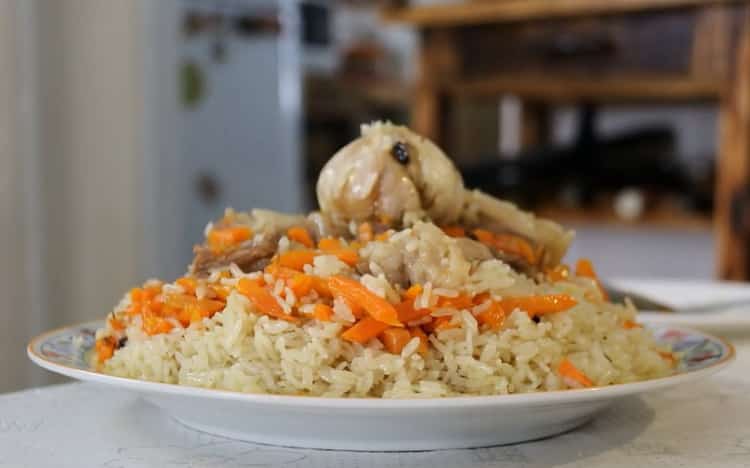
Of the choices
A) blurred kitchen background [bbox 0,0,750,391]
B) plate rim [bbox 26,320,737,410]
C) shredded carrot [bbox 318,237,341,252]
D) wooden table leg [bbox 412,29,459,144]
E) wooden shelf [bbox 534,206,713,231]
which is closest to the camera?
plate rim [bbox 26,320,737,410]

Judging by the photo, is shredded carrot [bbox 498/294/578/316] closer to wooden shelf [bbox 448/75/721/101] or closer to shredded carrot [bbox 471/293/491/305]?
shredded carrot [bbox 471/293/491/305]

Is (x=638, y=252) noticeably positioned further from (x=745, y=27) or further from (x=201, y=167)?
(x=201, y=167)

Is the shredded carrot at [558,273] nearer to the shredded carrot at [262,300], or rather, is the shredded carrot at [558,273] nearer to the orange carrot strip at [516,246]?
the orange carrot strip at [516,246]

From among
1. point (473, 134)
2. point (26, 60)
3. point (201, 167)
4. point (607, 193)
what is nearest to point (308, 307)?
point (26, 60)

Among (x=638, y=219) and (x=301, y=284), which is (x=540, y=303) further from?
(x=638, y=219)

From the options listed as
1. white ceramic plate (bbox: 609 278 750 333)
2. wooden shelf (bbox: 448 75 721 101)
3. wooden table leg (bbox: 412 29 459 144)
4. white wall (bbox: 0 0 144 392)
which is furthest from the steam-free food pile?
wooden table leg (bbox: 412 29 459 144)

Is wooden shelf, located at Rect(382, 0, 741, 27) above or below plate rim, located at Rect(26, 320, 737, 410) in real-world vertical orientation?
above

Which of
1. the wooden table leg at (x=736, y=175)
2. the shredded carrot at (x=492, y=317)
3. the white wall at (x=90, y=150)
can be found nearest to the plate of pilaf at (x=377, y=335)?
the shredded carrot at (x=492, y=317)
